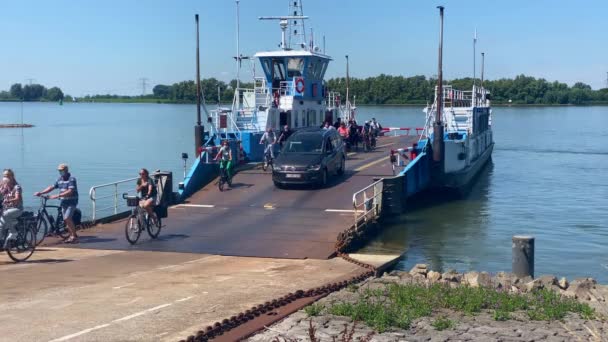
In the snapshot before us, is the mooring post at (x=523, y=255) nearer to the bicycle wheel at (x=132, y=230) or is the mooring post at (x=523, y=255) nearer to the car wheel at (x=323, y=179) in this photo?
the bicycle wheel at (x=132, y=230)

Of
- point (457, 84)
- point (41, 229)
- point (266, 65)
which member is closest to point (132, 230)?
point (41, 229)

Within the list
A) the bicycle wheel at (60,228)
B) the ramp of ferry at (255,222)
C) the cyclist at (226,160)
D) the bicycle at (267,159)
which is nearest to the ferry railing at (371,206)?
the ramp of ferry at (255,222)

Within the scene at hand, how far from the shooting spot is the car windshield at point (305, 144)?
77.2 ft

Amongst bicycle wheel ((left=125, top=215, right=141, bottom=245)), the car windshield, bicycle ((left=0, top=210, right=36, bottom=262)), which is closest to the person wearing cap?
bicycle wheel ((left=125, top=215, right=141, bottom=245))

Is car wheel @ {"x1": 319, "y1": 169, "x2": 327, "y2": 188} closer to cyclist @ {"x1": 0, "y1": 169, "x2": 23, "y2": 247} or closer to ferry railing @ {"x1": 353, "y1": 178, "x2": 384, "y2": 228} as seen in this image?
ferry railing @ {"x1": 353, "y1": 178, "x2": 384, "y2": 228}

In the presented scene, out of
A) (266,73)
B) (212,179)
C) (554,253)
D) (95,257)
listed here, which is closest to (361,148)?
(266,73)

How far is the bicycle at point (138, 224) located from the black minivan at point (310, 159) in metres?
6.56

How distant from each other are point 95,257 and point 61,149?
55.2 m

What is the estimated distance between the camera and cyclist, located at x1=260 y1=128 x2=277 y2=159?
26.1 metres

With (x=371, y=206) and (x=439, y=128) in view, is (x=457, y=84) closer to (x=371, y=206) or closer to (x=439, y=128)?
(x=439, y=128)

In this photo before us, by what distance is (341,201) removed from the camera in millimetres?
20750

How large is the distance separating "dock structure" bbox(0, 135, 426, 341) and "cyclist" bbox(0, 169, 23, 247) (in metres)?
0.62

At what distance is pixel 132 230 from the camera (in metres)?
15.7

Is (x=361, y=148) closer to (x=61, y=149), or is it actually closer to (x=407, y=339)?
(x=407, y=339)
